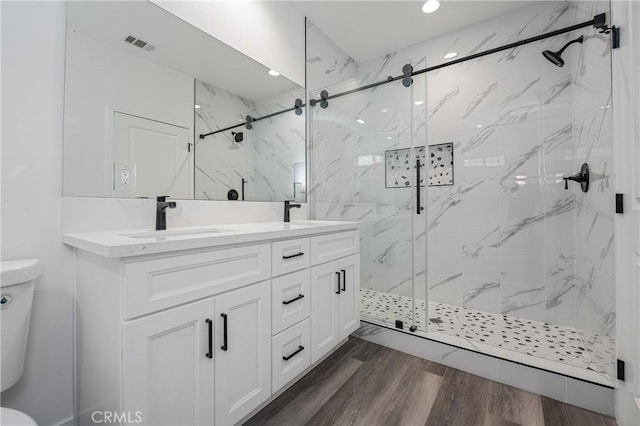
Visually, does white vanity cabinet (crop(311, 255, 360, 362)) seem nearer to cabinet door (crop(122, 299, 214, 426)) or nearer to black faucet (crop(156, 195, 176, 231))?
cabinet door (crop(122, 299, 214, 426))

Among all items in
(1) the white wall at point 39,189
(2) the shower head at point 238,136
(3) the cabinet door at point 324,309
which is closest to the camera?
(1) the white wall at point 39,189

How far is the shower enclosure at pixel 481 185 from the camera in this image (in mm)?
1948

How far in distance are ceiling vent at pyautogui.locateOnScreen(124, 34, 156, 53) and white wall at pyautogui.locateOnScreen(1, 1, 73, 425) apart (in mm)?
237

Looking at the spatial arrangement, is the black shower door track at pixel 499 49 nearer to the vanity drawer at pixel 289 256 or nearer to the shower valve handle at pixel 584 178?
the shower valve handle at pixel 584 178

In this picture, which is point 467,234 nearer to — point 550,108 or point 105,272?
point 550,108

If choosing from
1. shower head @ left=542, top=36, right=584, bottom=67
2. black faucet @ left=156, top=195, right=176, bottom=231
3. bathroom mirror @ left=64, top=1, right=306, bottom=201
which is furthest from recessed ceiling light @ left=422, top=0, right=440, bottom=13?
black faucet @ left=156, top=195, right=176, bottom=231

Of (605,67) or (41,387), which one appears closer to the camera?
(41,387)

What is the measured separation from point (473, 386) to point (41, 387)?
2.07 meters

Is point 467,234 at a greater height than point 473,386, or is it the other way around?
point 467,234

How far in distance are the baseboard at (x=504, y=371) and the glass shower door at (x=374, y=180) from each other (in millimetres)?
117

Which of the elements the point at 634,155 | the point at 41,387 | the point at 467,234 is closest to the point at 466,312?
the point at 467,234

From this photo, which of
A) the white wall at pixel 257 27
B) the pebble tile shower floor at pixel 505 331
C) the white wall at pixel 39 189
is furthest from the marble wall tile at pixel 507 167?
the white wall at pixel 39 189

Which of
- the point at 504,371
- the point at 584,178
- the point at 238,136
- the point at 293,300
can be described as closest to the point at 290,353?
the point at 293,300

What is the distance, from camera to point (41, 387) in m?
1.10
